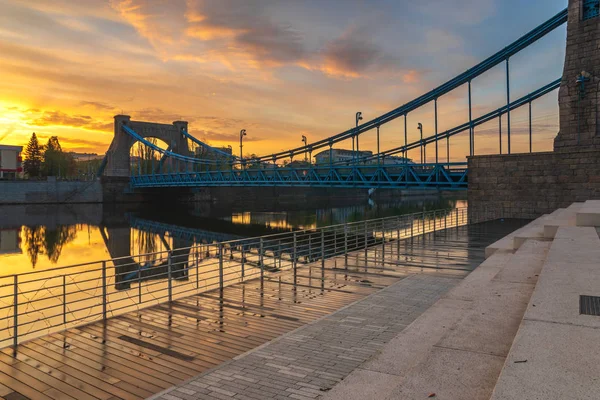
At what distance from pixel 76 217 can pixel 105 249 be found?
23.4 metres

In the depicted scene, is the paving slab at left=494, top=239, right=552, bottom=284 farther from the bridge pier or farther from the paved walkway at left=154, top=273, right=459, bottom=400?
the bridge pier

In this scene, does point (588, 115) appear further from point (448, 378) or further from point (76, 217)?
point (76, 217)

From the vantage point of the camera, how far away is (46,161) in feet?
287

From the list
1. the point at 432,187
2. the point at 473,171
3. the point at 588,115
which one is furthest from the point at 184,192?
the point at 588,115

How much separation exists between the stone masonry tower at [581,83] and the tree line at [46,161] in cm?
8253

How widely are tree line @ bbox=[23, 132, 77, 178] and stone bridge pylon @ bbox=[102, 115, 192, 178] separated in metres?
14.9

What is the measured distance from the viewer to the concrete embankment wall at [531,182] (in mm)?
21828

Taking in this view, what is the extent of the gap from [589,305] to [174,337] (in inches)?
208

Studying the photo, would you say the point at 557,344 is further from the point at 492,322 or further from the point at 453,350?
the point at 492,322

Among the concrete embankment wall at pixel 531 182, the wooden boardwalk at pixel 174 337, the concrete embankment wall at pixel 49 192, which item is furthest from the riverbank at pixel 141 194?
the wooden boardwalk at pixel 174 337

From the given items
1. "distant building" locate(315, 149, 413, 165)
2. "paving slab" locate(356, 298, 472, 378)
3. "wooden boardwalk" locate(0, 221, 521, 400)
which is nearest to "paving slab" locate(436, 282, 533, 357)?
"paving slab" locate(356, 298, 472, 378)

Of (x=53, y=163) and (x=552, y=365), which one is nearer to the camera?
(x=552, y=365)

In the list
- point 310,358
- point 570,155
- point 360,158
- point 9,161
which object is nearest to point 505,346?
point 310,358

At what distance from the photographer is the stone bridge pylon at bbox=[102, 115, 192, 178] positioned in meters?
74.1
